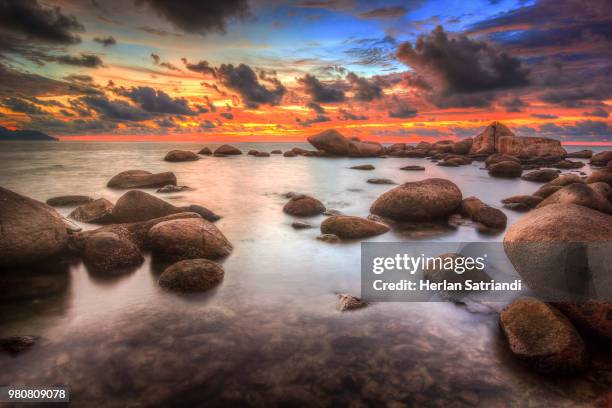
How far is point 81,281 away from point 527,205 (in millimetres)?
13226

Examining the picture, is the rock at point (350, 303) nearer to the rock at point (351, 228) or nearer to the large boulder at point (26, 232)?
the rock at point (351, 228)

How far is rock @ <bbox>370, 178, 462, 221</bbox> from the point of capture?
980 cm

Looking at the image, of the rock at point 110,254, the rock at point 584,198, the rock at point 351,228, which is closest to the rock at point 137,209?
the rock at point 110,254

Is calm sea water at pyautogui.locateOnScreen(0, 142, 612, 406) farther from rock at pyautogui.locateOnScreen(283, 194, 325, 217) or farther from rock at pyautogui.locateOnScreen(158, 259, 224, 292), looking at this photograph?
rock at pyautogui.locateOnScreen(283, 194, 325, 217)

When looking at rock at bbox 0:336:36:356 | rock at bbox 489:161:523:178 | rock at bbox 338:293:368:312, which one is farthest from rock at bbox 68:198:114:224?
rock at bbox 489:161:523:178

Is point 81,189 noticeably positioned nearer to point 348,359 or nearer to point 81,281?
point 81,281

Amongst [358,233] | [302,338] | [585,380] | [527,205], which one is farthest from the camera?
[527,205]

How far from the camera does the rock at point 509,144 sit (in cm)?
3644

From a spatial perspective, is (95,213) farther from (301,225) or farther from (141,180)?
(141,180)

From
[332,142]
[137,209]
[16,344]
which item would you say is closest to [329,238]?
[137,209]

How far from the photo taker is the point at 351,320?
14.9 ft

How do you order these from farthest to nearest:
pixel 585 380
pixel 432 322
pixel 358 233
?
1. pixel 358 233
2. pixel 432 322
3. pixel 585 380

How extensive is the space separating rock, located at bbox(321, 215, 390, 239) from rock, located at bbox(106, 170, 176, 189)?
10.6 metres

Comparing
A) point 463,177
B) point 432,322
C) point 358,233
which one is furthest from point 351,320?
point 463,177
